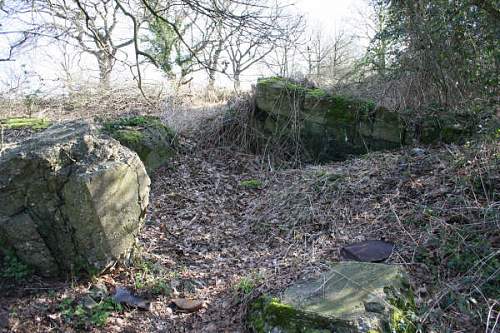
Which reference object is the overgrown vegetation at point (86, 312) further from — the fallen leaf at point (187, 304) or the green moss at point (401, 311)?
the green moss at point (401, 311)

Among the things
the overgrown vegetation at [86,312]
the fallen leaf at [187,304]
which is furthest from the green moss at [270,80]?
the overgrown vegetation at [86,312]

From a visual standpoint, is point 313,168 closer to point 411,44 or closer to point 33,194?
point 411,44

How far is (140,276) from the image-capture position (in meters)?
4.43

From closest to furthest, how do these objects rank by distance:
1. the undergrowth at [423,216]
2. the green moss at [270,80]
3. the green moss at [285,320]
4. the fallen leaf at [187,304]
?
the green moss at [285,320]
the undergrowth at [423,216]
the fallen leaf at [187,304]
the green moss at [270,80]

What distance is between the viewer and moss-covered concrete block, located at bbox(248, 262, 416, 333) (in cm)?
303

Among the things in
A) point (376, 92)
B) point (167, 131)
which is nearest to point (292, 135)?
point (376, 92)

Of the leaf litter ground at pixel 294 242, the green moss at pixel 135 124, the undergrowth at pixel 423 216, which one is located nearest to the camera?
the undergrowth at pixel 423 216

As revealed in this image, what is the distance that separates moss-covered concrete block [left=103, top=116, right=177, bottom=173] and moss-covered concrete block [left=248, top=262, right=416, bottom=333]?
4482mm

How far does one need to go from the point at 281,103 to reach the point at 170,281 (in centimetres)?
461

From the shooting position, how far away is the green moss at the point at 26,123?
8172 millimetres

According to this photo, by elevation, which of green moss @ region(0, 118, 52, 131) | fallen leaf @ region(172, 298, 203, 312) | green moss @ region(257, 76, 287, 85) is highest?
green moss @ region(257, 76, 287, 85)

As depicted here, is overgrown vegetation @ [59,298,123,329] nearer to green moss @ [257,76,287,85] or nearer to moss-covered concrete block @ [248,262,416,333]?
moss-covered concrete block @ [248,262,416,333]

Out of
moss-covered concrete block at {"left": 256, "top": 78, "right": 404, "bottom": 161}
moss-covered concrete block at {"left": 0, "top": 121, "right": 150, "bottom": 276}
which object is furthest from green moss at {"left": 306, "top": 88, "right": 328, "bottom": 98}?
moss-covered concrete block at {"left": 0, "top": 121, "right": 150, "bottom": 276}

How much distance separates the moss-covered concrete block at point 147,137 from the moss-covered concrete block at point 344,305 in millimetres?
4482
